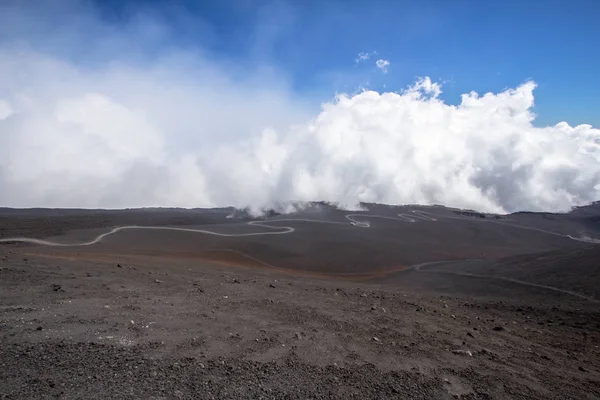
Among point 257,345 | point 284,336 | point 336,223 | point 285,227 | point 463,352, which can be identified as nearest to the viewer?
point 257,345

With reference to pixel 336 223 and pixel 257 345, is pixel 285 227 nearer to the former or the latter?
pixel 336 223

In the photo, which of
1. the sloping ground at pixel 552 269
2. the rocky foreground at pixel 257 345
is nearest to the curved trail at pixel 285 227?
the sloping ground at pixel 552 269

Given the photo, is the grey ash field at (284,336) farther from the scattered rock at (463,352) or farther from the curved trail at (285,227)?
the curved trail at (285,227)

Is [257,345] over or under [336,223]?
under

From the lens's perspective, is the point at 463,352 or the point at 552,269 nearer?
the point at 463,352

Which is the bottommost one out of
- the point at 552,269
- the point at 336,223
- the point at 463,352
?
the point at 463,352

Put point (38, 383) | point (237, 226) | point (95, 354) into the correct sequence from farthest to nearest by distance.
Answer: point (237, 226)
point (95, 354)
point (38, 383)

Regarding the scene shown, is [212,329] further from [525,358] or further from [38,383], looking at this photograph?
[525,358]

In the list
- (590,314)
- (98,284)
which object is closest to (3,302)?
(98,284)

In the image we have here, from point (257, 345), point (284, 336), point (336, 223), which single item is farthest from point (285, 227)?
point (257, 345)
